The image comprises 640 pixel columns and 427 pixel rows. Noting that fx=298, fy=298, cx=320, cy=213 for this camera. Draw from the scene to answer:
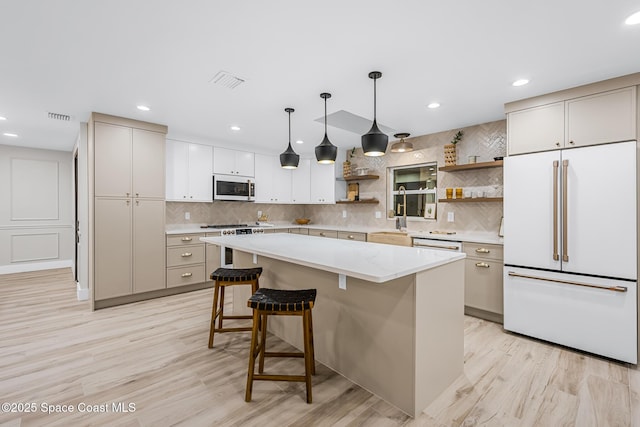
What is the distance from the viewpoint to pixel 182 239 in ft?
14.5

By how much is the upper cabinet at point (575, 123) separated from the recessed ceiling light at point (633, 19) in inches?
35.4

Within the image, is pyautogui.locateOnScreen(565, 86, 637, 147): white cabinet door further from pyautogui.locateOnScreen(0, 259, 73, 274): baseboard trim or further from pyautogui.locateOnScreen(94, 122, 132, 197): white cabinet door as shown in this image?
pyautogui.locateOnScreen(0, 259, 73, 274): baseboard trim

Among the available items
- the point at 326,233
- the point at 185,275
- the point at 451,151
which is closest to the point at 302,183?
the point at 326,233

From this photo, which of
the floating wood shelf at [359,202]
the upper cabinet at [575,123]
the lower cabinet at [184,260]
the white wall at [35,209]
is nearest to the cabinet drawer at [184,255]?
the lower cabinet at [184,260]

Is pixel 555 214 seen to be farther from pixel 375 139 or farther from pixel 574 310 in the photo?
pixel 375 139

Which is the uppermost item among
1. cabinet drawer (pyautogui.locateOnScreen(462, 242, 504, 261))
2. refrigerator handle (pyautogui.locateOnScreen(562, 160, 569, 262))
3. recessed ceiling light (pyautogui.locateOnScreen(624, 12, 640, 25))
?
recessed ceiling light (pyautogui.locateOnScreen(624, 12, 640, 25))

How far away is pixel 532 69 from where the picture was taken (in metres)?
2.41

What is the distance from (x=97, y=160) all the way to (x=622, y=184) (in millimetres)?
5339

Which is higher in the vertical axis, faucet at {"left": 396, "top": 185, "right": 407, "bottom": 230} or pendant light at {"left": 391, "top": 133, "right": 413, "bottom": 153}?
pendant light at {"left": 391, "top": 133, "right": 413, "bottom": 153}

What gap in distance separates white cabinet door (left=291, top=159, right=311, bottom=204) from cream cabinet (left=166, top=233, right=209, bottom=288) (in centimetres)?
217

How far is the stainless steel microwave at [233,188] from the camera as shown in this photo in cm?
500

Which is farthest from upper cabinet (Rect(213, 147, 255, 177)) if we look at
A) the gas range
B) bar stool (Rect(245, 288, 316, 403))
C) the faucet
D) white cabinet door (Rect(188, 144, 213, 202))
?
bar stool (Rect(245, 288, 316, 403))

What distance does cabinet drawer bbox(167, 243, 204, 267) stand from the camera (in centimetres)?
429

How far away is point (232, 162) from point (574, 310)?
4.96 m
